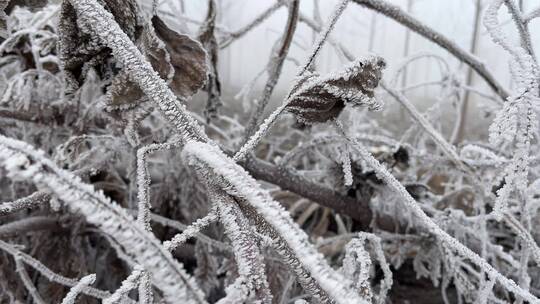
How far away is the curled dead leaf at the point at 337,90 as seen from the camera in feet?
1.15

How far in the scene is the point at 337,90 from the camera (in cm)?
Answer: 36

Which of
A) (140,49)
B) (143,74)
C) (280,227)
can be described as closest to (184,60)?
(140,49)

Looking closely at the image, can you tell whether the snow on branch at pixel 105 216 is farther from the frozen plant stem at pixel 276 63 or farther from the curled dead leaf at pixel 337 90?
the frozen plant stem at pixel 276 63

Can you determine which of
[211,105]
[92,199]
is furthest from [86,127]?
[92,199]

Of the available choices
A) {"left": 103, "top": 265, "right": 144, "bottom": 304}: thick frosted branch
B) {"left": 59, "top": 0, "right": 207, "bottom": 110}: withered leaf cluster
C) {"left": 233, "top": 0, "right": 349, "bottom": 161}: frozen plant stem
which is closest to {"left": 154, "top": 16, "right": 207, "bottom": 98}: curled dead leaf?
{"left": 59, "top": 0, "right": 207, "bottom": 110}: withered leaf cluster

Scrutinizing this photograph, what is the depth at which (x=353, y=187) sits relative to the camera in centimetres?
66

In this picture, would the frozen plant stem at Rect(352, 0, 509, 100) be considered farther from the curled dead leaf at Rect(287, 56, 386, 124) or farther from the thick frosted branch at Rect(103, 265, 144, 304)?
the thick frosted branch at Rect(103, 265, 144, 304)

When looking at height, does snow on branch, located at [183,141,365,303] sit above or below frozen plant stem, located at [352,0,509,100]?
below

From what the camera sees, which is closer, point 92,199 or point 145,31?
point 92,199

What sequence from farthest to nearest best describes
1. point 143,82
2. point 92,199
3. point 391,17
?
point 391,17 < point 143,82 < point 92,199

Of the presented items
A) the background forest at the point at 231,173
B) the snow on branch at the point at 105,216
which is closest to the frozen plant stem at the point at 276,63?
the background forest at the point at 231,173

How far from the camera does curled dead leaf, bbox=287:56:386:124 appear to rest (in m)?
0.35

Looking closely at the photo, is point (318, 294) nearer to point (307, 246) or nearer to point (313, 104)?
point (307, 246)

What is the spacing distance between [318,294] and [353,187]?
16.0 inches
